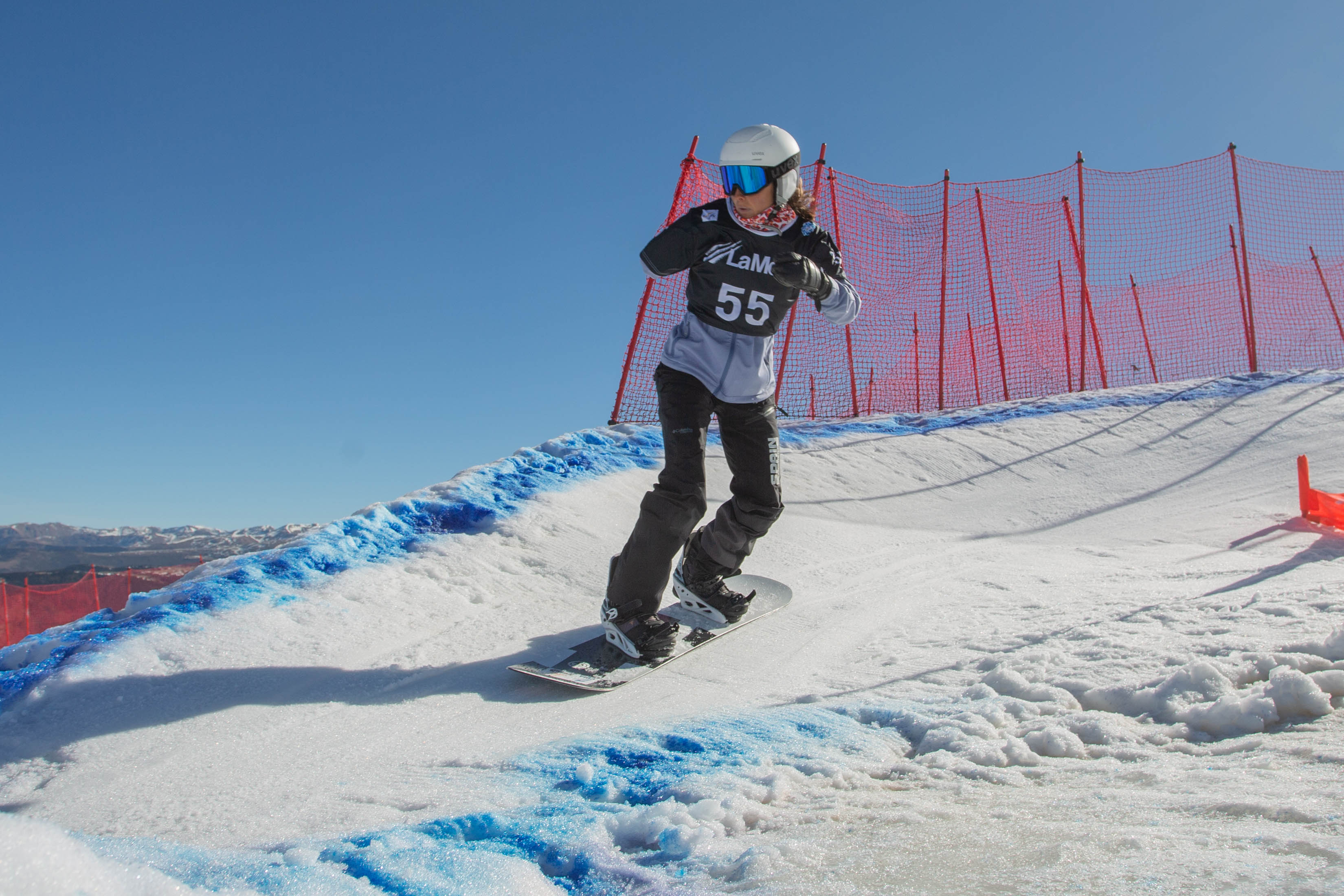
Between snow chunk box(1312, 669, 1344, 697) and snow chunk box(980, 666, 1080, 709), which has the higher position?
snow chunk box(1312, 669, 1344, 697)

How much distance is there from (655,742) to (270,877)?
3.12 feet

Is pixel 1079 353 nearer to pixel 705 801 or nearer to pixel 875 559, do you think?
pixel 875 559

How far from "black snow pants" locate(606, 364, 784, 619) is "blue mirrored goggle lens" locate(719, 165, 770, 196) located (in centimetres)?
75

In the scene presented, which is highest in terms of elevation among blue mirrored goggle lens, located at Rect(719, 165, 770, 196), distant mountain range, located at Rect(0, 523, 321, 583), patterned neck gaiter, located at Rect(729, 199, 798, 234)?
blue mirrored goggle lens, located at Rect(719, 165, 770, 196)

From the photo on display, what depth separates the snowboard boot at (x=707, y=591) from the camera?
3064 mm

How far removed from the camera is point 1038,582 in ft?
11.9

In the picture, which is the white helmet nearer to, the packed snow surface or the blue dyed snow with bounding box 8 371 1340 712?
the blue dyed snow with bounding box 8 371 1340 712

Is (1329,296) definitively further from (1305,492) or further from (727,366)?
(727,366)

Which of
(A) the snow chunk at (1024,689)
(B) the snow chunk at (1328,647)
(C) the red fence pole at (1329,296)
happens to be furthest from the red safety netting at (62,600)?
(C) the red fence pole at (1329,296)

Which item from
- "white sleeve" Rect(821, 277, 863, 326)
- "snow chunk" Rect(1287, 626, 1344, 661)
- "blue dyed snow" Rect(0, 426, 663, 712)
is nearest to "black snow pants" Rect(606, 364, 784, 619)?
"white sleeve" Rect(821, 277, 863, 326)

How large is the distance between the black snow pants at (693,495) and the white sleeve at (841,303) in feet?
1.41

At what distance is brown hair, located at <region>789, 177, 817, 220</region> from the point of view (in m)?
2.95

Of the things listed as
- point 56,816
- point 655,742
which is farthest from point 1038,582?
point 56,816

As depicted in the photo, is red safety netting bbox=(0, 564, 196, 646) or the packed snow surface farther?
red safety netting bbox=(0, 564, 196, 646)
